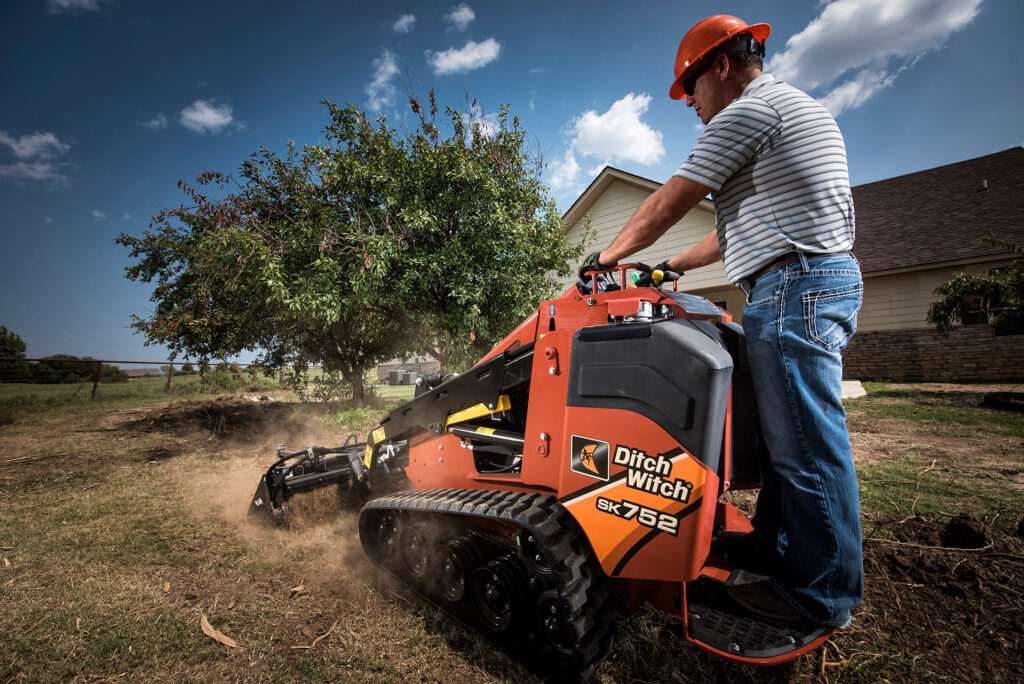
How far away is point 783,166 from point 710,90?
51 centimetres

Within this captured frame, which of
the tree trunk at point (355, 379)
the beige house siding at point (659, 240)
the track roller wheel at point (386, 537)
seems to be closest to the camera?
the track roller wheel at point (386, 537)

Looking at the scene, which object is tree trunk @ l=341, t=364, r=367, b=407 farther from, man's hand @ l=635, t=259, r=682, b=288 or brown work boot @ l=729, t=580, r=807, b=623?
brown work boot @ l=729, t=580, r=807, b=623

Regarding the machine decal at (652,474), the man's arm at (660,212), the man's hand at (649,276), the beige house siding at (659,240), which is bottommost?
the machine decal at (652,474)

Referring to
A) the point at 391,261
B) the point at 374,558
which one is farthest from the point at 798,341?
the point at 391,261

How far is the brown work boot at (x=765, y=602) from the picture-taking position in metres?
1.50

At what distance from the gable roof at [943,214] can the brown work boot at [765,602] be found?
510 inches

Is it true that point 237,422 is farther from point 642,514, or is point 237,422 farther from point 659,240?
point 659,240

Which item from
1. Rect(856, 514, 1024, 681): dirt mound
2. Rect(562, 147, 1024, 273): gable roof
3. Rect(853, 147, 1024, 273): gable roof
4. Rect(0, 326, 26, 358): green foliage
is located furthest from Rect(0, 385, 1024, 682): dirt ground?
Rect(0, 326, 26, 358): green foliage

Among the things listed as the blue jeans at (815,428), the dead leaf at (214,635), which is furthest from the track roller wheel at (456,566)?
the blue jeans at (815,428)

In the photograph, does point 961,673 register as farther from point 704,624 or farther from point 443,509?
point 443,509

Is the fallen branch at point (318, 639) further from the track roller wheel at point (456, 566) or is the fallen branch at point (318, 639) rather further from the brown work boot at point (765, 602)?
the brown work boot at point (765, 602)

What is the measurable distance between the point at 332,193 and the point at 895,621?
8.90 metres

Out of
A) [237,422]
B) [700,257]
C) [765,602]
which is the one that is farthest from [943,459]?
[237,422]

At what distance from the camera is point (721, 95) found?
1.76 m
